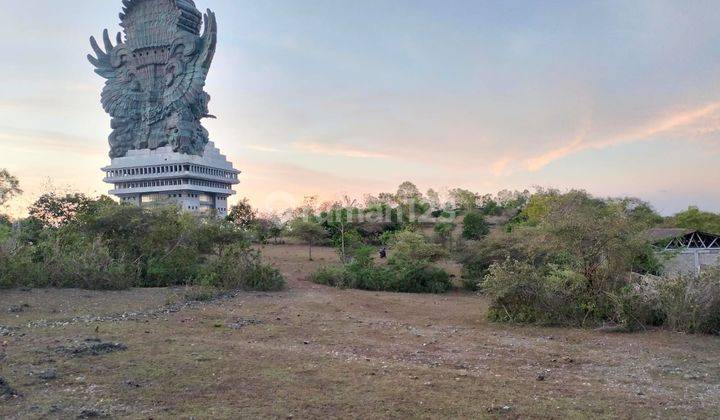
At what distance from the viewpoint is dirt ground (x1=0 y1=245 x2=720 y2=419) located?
5301 mm

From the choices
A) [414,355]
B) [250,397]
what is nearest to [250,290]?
[414,355]

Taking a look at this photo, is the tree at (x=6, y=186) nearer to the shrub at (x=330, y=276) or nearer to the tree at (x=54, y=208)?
the tree at (x=54, y=208)

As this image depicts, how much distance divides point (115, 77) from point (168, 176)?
14552 millimetres

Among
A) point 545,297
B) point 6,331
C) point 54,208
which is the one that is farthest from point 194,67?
point 545,297

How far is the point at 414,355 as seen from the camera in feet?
25.7

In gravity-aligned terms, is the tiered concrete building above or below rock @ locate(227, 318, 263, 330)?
above

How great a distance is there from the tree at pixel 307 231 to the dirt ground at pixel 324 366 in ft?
71.4

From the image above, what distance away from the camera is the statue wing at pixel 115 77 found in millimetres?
60094

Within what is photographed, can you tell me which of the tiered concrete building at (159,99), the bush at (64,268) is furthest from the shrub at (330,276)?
the tiered concrete building at (159,99)

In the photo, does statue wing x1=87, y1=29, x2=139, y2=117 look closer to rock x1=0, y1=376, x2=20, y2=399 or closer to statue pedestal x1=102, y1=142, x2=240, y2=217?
statue pedestal x1=102, y1=142, x2=240, y2=217

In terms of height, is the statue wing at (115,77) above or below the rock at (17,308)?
above

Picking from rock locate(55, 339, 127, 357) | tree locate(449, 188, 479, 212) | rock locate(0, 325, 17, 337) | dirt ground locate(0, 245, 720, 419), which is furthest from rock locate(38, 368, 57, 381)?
tree locate(449, 188, 479, 212)

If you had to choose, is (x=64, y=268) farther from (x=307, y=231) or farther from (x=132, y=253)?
(x=307, y=231)

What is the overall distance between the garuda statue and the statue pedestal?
49.3 inches
